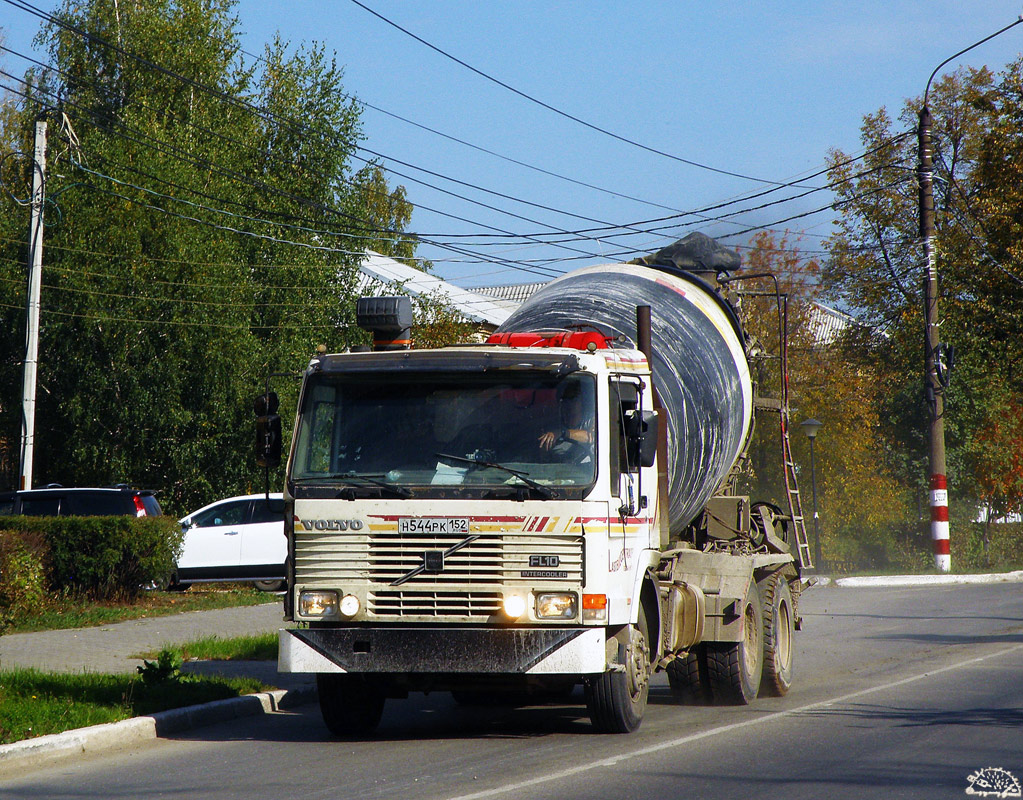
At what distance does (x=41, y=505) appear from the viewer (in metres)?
20.1

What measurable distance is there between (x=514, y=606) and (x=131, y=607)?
11043 millimetres

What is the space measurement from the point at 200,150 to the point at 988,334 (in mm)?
21089

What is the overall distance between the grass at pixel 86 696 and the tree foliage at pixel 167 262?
55.4 feet

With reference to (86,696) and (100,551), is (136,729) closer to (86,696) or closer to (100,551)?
(86,696)

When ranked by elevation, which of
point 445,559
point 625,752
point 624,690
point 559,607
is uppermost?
point 445,559

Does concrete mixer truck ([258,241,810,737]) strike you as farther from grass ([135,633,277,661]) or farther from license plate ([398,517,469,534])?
grass ([135,633,277,661])

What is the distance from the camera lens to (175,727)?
938cm

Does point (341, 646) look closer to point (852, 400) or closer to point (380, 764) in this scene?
point (380, 764)

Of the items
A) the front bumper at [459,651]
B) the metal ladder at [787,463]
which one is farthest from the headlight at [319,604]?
the metal ladder at [787,463]

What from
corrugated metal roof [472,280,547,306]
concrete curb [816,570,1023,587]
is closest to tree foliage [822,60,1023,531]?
concrete curb [816,570,1023,587]

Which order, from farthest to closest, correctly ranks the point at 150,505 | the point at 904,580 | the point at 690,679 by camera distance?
the point at 904,580 → the point at 150,505 → the point at 690,679

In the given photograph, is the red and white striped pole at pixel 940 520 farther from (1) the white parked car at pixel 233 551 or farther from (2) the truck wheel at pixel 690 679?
(2) the truck wheel at pixel 690 679

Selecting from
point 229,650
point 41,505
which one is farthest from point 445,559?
point 41,505

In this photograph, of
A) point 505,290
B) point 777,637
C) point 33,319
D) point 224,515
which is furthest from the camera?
point 505,290
